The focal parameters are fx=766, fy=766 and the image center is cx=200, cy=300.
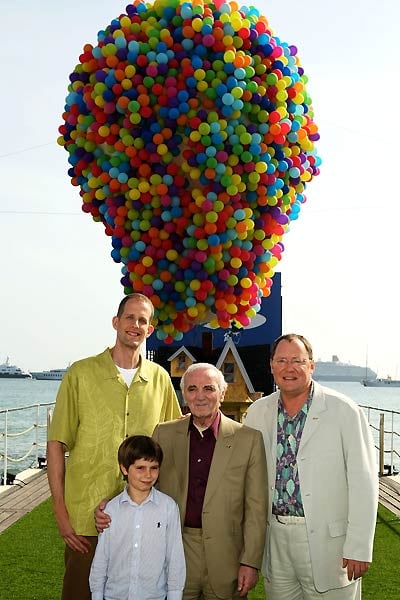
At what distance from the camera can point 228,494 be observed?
3.12m

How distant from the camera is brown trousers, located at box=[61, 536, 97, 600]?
3.39m

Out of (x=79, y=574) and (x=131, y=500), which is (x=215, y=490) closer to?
(x=131, y=500)

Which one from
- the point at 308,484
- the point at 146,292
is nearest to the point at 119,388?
A: the point at 308,484

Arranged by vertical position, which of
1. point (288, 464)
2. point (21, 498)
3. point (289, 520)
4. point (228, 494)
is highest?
point (288, 464)

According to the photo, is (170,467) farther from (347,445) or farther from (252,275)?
(252,275)

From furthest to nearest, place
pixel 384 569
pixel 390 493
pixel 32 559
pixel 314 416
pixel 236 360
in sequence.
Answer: pixel 236 360, pixel 390 493, pixel 32 559, pixel 384 569, pixel 314 416

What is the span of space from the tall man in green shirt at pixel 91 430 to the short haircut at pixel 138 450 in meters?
0.24

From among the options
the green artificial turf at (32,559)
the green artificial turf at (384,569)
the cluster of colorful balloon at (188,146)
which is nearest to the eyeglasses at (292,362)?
the green artificial turf at (384,569)

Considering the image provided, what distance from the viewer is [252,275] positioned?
19.6ft

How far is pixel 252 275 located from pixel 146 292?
876 mm

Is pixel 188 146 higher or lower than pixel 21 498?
higher

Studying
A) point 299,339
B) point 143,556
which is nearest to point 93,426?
point 143,556

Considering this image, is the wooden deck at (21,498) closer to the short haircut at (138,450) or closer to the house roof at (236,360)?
the house roof at (236,360)

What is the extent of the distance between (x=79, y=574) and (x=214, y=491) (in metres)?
0.78
